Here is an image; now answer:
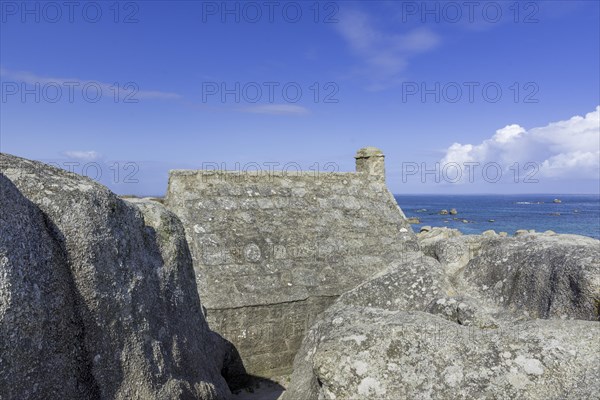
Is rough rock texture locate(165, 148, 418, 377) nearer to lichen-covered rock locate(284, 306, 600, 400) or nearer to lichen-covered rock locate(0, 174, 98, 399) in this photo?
lichen-covered rock locate(0, 174, 98, 399)

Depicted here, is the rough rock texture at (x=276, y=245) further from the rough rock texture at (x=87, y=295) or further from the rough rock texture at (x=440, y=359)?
the rough rock texture at (x=440, y=359)

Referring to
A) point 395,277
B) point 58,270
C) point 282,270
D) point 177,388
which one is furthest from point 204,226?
point 58,270

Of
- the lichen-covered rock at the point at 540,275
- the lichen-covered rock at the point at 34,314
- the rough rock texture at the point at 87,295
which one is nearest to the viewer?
the lichen-covered rock at the point at 34,314

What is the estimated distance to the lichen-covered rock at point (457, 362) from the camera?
2.53m

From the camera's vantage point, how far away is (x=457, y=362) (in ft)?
8.53

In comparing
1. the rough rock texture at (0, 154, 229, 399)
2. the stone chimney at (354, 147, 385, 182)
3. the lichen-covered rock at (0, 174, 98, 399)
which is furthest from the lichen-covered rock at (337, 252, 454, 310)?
the stone chimney at (354, 147, 385, 182)

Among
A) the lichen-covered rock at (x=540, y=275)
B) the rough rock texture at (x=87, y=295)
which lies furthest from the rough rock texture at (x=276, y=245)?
the rough rock texture at (x=87, y=295)

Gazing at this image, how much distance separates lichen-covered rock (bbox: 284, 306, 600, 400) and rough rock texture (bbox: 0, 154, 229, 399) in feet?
4.19

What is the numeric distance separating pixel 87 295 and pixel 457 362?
2242 mm

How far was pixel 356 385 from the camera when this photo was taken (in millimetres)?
2582

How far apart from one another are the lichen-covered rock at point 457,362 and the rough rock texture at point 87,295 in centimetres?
128

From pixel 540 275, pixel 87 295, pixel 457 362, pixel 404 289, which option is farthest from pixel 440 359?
pixel 540 275

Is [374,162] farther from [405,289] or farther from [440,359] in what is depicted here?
[440,359]

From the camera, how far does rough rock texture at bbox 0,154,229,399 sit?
2521 mm
